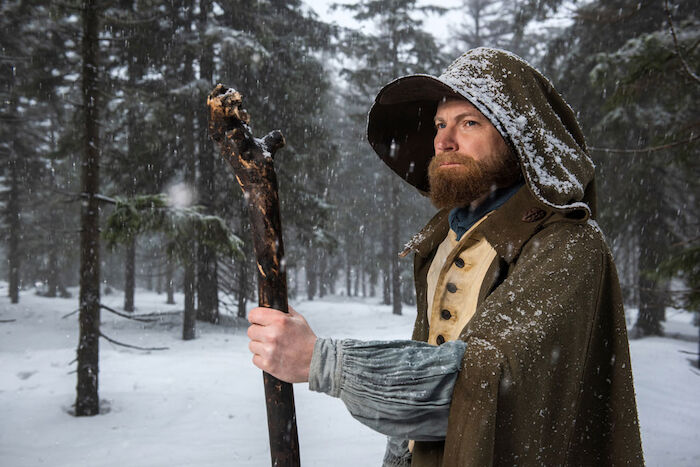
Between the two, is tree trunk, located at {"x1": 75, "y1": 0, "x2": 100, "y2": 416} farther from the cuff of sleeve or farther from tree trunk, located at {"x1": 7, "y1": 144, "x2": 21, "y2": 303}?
tree trunk, located at {"x1": 7, "y1": 144, "x2": 21, "y2": 303}

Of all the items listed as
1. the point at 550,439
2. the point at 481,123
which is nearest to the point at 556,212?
the point at 481,123

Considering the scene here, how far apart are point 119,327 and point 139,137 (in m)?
7.00

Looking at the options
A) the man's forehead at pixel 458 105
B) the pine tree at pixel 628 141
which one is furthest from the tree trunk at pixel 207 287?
the man's forehead at pixel 458 105

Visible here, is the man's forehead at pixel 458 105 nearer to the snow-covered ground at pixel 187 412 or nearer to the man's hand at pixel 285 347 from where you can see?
the man's hand at pixel 285 347

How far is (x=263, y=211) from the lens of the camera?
1.44 metres

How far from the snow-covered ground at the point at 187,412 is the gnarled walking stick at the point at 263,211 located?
13.5ft

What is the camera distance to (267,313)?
1.27 metres

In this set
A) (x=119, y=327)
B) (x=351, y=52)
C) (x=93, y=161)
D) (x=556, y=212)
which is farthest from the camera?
(x=351, y=52)

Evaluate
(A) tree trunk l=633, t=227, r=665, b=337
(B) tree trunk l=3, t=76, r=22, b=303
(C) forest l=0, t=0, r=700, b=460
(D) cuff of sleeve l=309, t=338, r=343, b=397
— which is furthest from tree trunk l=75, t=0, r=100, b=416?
(B) tree trunk l=3, t=76, r=22, b=303

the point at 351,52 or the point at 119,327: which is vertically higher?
the point at 351,52

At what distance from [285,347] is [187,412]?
771cm

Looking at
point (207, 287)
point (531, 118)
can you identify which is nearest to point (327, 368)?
point (531, 118)

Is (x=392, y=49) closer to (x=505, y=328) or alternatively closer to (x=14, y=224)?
(x=14, y=224)

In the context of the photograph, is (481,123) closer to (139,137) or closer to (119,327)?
(139,137)
